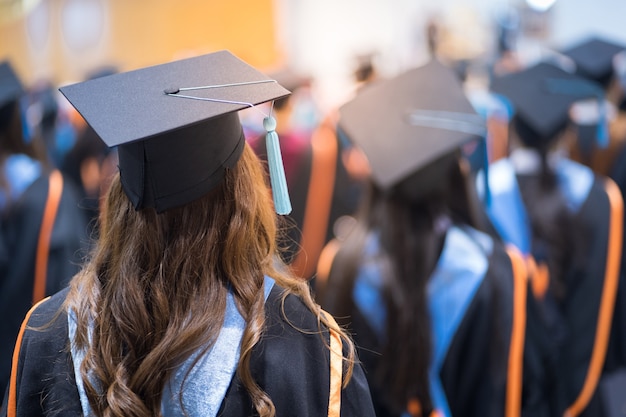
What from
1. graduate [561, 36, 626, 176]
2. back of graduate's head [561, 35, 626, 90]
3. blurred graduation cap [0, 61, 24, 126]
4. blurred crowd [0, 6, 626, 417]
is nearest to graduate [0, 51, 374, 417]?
blurred crowd [0, 6, 626, 417]

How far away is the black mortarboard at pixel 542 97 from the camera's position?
260 cm

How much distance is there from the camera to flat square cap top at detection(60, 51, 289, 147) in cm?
104

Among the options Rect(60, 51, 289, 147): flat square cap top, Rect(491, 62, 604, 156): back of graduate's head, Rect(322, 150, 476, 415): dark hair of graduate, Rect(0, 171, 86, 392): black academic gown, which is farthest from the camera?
Rect(491, 62, 604, 156): back of graduate's head

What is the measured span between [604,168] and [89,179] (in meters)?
2.72

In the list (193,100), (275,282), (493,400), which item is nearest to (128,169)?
(193,100)

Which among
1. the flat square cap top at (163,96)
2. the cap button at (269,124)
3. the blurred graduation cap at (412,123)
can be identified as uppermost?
the flat square cap top at (163,96)

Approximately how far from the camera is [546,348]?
2096mm

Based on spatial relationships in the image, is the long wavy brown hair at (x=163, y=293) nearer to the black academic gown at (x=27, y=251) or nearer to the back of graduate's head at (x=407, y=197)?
the back of graduate's head at (x=407, y=197)

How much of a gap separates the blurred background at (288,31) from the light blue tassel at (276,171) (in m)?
6.05

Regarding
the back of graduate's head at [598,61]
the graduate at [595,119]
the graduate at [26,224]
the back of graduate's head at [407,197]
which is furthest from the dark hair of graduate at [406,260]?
the back of graduate's head at [598,61]

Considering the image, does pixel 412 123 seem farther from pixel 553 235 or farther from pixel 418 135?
pixel 553 235

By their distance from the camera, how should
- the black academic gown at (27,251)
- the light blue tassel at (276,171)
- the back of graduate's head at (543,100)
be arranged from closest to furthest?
the light blue tassel at (276,171)
the black academic gown at (27,251)
the back of graduate's head at (543,100)

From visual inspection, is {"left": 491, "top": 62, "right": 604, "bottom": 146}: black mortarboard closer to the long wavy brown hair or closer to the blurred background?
the long wavy brown hair

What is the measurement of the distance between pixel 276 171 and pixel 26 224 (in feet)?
4.99
